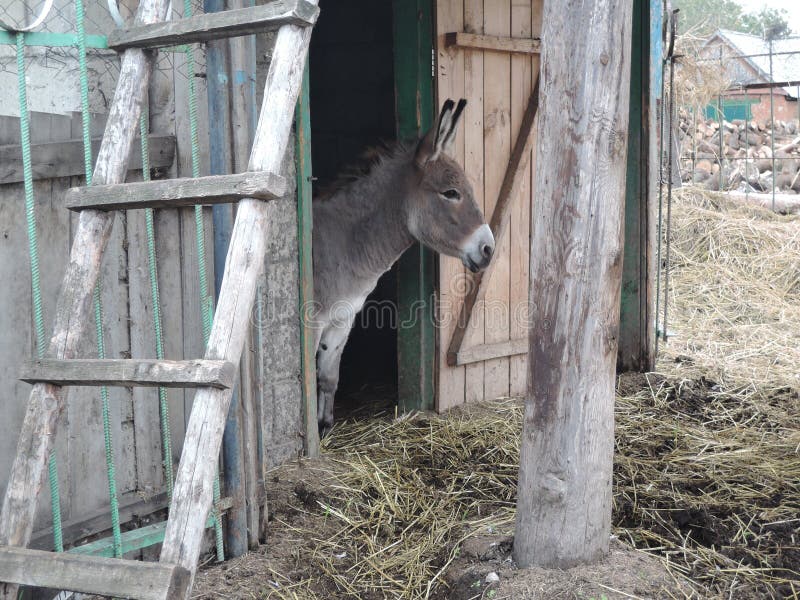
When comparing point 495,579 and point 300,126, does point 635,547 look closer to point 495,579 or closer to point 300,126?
point 495,579

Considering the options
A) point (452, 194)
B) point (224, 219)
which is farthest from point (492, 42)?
point (224, 219)

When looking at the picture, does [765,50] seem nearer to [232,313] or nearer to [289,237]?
[289,237]

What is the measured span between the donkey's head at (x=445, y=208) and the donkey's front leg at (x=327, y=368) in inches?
33.5

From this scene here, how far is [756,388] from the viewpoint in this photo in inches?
227

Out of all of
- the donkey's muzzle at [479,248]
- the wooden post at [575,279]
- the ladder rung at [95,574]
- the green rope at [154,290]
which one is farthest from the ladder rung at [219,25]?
the donkey's muzzle at [479,248]

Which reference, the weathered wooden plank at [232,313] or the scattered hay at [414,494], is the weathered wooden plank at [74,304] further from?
the scattered hay at [414,494]

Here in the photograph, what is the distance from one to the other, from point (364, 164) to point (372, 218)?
0.39m

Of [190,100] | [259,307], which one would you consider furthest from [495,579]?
[190,100]

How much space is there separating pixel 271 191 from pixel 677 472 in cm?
303

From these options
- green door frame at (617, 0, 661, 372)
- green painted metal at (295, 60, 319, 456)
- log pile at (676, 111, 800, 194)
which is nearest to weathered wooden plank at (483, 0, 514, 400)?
green door frame at (617, 0, 661, 372)

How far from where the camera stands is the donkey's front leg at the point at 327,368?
515 centimetres

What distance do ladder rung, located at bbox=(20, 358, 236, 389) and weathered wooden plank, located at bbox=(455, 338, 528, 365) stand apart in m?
3.40

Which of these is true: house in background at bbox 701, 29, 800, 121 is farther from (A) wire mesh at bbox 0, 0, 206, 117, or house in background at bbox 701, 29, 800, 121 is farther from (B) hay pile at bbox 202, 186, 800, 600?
(A) wire mesh at bbox 0, 0, 206, 117

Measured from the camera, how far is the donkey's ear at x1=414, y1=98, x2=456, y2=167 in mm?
4766
